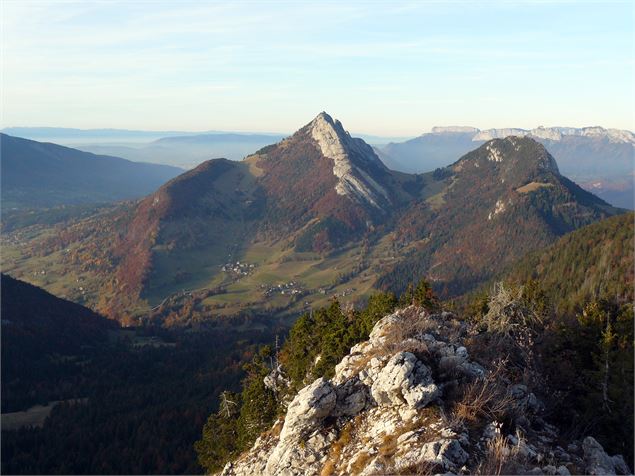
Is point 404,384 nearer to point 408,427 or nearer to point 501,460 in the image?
point 408,427

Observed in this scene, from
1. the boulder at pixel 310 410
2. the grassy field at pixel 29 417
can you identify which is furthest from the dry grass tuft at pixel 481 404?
the grassy field at pixel 29 417

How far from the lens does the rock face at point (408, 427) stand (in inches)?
1075

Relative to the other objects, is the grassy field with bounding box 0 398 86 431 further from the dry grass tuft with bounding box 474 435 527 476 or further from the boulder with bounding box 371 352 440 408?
the dry grass tuft with bounding box 474 435 527 476

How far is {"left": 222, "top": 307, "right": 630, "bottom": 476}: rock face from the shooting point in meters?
27.3

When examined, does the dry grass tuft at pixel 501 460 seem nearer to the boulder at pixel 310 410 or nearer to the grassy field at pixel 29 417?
the boulder at pixel 310 410

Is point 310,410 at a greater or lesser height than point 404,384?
lesser

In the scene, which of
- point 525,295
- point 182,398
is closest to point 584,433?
point 525,295

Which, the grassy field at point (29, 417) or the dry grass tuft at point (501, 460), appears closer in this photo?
the dry grass tuft at point (501, 460)

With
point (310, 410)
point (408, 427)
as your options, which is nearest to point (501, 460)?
point (408, 427)

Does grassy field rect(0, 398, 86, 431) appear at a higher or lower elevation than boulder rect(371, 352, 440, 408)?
lower

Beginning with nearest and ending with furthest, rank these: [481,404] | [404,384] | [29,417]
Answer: [481,404] < [404,384] < [29,417]

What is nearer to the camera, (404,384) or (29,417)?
(404,384)

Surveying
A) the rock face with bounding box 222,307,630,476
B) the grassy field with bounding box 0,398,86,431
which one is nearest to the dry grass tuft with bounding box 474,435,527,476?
the rock face with bounding box 222,307,630,476

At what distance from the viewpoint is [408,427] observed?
30.3 meters
